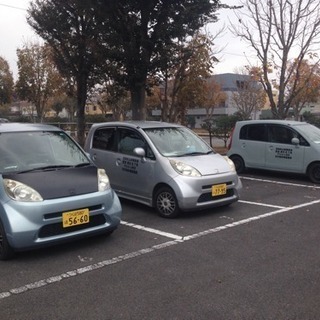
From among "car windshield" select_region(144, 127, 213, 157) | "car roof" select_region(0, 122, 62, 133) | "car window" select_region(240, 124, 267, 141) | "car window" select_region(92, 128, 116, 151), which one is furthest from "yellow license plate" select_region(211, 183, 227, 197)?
"car window" select_region(240, 124, 267, 141)

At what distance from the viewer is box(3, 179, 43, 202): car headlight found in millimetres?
4625

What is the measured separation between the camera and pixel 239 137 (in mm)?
11242

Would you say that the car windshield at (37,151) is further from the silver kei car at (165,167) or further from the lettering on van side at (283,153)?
the lettering on van side at (283,153)

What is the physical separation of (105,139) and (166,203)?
2.13m

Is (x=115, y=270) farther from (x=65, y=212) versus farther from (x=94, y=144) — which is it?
(x=94, y=144)

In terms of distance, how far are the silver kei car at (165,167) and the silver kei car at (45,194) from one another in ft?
4.42

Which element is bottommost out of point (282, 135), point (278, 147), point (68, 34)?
point (278, 147)

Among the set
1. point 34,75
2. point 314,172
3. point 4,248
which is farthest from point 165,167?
point 34,75

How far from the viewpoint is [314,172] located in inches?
385

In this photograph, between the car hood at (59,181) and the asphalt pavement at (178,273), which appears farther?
the car hood at (59,181)

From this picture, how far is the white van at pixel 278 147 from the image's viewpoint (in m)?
9.80

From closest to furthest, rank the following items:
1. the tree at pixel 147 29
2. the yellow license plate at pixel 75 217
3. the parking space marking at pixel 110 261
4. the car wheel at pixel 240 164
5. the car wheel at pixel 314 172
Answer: the parking space marking at pixel 110 261
the yellow license plate at pixel 75 217
the car wheel at pixel 314 172
the tree at pixel 147 29
the car wheel at pixel 240 164

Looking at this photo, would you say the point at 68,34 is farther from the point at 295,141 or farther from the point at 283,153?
the point at 295,141

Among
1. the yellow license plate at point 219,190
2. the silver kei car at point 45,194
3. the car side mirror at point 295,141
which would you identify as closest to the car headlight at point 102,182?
the silver kei car at point 45,194
